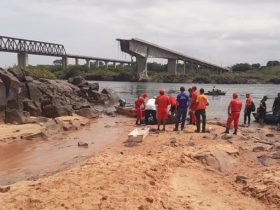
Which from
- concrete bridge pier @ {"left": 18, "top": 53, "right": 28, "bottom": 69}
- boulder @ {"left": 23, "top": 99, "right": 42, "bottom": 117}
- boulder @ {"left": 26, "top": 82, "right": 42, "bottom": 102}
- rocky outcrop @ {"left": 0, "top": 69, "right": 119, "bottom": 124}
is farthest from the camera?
concrete bridge pier @ {"left": 18, "top": 53, "right": 28, "bottom": 69}

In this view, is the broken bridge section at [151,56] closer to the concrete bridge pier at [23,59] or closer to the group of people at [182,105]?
the concrete bridge pier at [23,59]

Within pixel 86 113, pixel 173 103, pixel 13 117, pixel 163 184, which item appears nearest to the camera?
pixel 163 184

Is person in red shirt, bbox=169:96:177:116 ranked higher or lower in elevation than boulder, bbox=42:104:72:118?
higher

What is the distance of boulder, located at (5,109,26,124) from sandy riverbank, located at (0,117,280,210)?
889cm

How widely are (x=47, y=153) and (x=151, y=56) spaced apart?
10107 centimetres

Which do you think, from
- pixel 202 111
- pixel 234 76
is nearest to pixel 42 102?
pixel 202 111

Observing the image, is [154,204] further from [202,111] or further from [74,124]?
[74,124]

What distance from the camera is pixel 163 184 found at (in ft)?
32.6

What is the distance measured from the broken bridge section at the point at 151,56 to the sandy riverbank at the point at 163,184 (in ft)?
293

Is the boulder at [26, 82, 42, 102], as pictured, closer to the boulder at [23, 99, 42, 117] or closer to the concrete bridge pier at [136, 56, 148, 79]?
the boulder at [23, 99, 42, 117]

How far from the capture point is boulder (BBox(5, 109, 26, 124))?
2077 centimetres

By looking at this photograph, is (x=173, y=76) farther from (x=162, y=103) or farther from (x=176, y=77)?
(x=162, y=103)

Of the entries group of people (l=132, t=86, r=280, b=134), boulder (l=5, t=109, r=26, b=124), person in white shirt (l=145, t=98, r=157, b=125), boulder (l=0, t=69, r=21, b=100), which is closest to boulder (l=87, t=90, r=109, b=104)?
boulder (l=0, t=69, r=21, b=100)

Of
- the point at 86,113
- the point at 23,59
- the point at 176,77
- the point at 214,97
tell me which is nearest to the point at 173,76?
the point at 176,77
